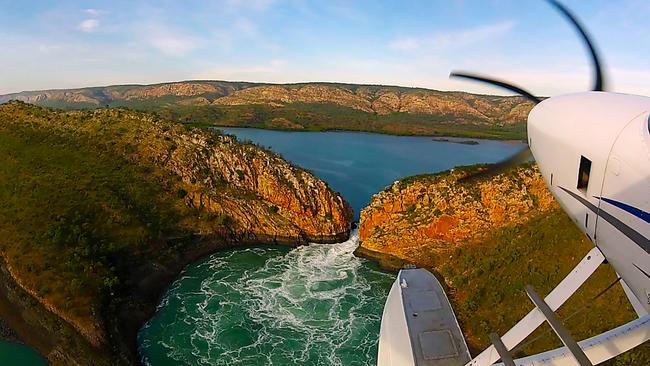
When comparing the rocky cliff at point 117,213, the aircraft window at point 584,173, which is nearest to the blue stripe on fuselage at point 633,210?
the aircraft window at point 584,173

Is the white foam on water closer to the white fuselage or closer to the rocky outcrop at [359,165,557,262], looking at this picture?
the rocky outcrop at [359,165,557,262]

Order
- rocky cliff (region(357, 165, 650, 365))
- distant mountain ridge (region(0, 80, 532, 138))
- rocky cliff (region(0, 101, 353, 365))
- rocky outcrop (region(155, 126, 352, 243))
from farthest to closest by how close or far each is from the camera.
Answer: distant mountain ridge (region(0, 80, 532, 138))
rocky outcrop (region(155, 126, 352, 243))
rocky cliff (region(0, 101, 353, 365))
rocky cliff (region(357, 165, 650, 365))

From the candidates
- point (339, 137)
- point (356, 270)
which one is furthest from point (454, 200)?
point (339, 137)

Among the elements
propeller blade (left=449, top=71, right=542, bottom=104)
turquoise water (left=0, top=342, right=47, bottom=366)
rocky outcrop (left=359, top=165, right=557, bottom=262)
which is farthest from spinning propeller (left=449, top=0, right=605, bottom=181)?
rocky outcrop (left=359, top=165, right=557, bottom=262)

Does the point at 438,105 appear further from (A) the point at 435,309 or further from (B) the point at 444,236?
(A) the point at 435,309

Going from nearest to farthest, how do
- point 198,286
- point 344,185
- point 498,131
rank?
point 198,286
point 344,185
point 498,131

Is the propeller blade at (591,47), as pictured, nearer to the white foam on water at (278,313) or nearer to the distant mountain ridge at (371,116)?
the white foam on water at (278,313)
